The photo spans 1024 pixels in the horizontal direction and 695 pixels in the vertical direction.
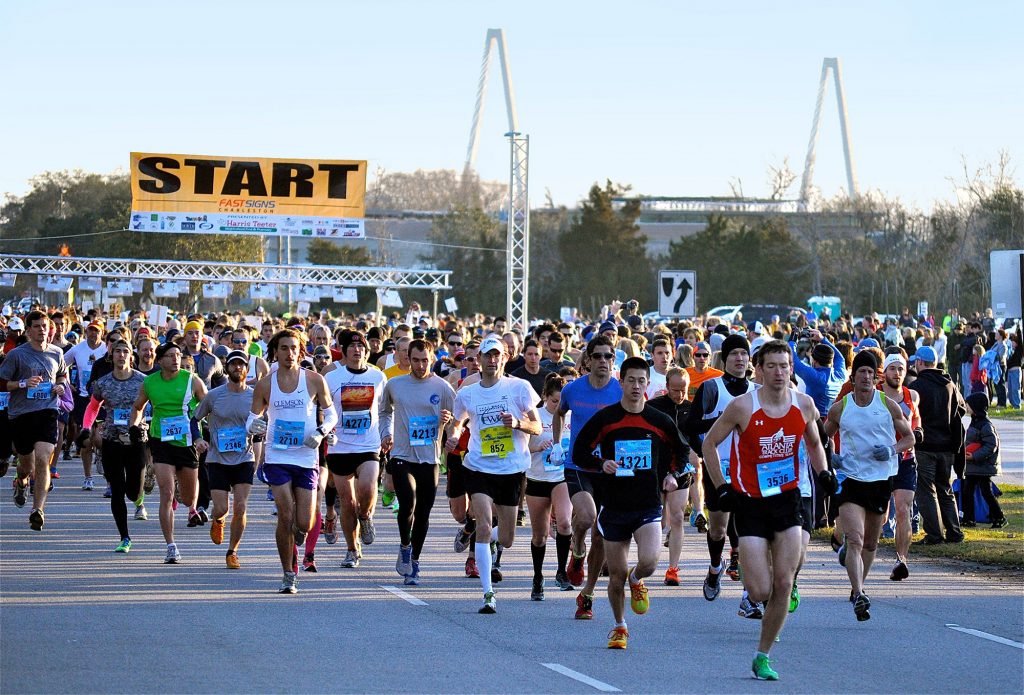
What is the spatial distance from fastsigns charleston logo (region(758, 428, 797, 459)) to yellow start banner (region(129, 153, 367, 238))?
34.0 meters

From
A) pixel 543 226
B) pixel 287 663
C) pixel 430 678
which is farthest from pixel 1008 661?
pixel 543 226

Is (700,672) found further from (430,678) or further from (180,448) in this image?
(180,448)

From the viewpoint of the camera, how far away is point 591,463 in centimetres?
949

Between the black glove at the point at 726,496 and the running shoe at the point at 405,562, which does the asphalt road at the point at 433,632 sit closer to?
the running shoe at the point at 405,562

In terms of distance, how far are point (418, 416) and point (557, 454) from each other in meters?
1.23

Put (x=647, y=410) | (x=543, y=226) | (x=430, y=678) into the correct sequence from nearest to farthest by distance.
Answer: (x=430, y=678), (x=647, y=410), (x=543, y=226)

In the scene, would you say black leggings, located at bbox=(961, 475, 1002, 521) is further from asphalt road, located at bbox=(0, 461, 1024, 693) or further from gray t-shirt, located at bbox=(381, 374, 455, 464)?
gray t-shirt, located at bbox=(381, 374, 455, 464)

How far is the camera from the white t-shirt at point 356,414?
12.0 meters

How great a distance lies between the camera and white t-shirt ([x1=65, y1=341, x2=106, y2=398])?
1902 cm

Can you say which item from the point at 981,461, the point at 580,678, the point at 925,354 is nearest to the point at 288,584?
the point at 580,678

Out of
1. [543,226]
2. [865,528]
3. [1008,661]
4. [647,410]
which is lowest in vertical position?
[1008,661]

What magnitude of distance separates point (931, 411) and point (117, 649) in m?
8.24

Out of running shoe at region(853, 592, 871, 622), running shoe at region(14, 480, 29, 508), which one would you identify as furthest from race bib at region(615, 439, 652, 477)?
running shoe at region(14, 480, 29, 508)

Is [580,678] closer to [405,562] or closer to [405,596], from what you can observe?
[405,596]
